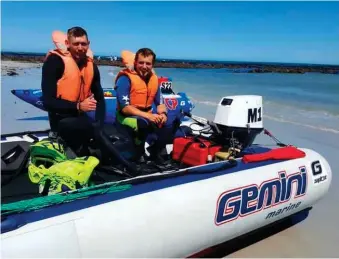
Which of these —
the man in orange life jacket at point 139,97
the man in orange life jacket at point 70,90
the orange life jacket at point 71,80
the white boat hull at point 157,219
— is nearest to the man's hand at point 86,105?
the man in orange life jacket at point 70,90

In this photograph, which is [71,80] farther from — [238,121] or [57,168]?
[238,121]

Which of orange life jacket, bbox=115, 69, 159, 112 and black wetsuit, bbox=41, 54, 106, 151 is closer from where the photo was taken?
black wetsuit, bbox=41, 54, 106, 151

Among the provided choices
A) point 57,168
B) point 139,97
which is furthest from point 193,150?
point 57,168

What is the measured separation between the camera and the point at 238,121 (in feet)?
11.3

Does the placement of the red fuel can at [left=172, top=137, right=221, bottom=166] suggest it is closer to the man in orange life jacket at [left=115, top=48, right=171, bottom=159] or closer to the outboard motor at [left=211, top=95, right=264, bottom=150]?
the outboard motor at [left=211, top=95, right=264, bottom=150]

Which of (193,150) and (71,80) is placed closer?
(71,80)

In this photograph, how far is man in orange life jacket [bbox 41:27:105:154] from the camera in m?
2.86

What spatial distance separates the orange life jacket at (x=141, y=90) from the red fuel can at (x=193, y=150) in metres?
0.44

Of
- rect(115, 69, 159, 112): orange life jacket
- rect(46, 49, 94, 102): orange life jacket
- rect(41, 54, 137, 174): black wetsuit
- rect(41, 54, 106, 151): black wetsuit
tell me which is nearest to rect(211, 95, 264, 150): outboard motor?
rect(115, 69, 159, 112): orange life jacket

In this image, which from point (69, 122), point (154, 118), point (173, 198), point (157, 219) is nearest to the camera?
point (157, 219)

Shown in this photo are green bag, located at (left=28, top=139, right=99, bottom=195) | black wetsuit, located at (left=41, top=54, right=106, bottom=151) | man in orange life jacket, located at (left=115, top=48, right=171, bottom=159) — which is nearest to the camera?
green bag, located at (left=28, top=139, right=99, bottom=195)

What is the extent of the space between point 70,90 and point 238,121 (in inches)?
57.1

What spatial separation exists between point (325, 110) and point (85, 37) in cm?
996

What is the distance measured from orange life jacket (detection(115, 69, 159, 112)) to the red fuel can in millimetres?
438
